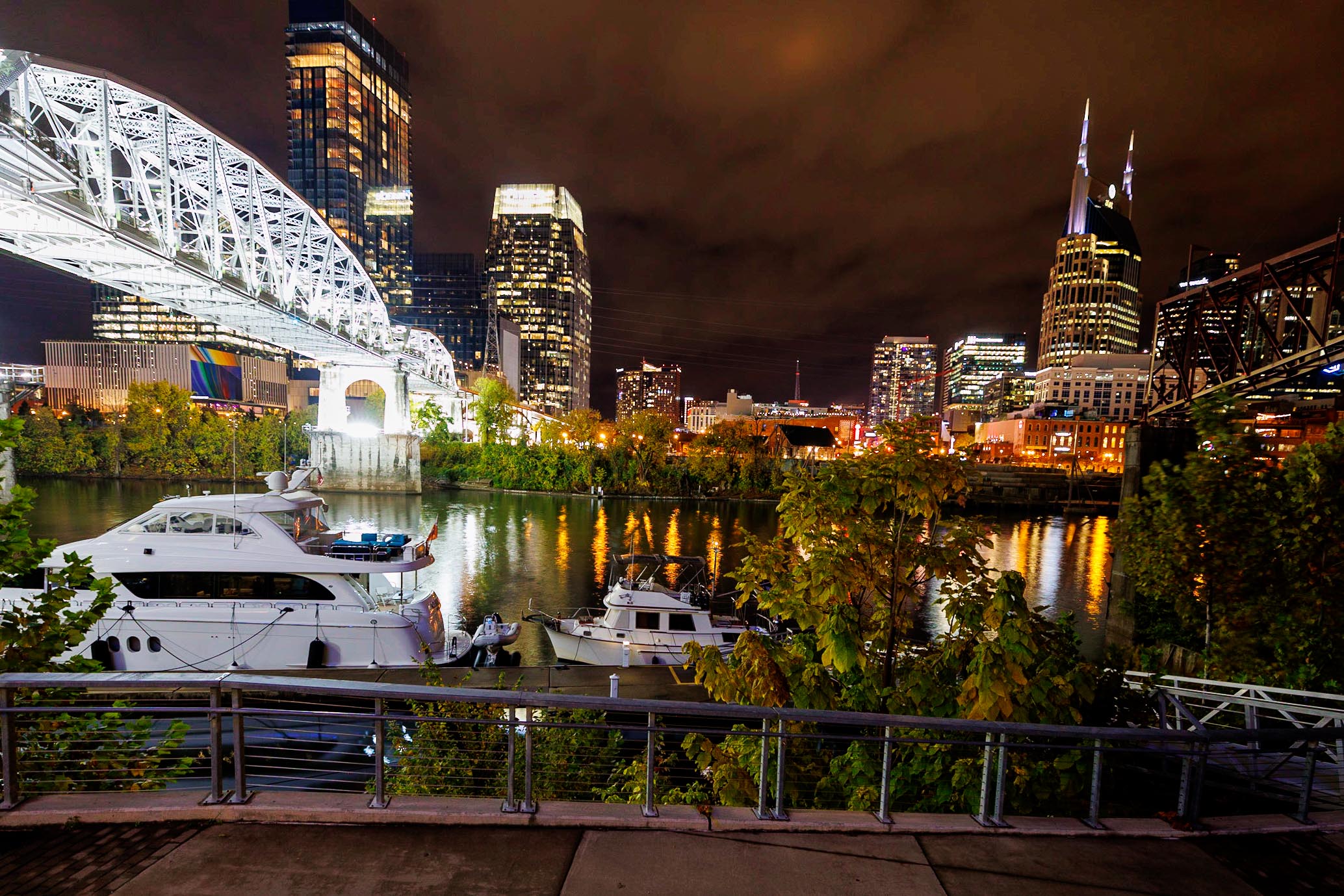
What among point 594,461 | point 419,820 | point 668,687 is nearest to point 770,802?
point 419,820

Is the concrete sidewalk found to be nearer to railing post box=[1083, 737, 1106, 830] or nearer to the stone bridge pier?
railing post box=[1083, 737, 1106, 830]

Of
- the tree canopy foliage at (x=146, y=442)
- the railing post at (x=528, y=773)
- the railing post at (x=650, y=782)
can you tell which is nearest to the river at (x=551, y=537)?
the tree canopy foliage at (x=146, y=442)

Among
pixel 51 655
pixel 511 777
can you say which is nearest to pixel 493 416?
pixel 51 655

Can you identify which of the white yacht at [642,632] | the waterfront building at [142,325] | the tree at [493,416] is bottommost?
the white yacht at [642,632]

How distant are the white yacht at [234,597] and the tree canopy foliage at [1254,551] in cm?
1497

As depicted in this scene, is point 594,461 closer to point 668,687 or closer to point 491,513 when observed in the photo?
point 491,513

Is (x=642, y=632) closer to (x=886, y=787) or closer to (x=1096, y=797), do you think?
(x=886, y=787)

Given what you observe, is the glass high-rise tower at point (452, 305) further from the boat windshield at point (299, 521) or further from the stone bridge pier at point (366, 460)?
the boat windshield at point (299, 521)

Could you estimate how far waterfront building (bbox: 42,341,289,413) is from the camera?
90.2 m

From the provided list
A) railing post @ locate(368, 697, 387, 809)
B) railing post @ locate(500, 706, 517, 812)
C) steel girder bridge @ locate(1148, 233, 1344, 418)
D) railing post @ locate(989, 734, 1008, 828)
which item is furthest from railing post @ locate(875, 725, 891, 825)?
steel girder bridge @ locate(1148, 233, 1344, 418)

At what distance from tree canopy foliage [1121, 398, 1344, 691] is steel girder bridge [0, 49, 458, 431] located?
37.0m

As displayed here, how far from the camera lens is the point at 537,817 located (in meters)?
3.97

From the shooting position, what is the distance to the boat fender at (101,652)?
12.3m

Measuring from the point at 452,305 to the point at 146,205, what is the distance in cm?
16900
